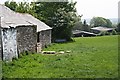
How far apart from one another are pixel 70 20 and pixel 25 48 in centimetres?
3144

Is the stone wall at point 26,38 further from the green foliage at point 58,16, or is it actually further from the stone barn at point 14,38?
the green foliage at point 58,16

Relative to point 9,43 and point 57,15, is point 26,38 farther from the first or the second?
point 57,15

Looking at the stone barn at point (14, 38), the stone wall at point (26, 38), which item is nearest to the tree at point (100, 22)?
the stone wall at point (26, 38)

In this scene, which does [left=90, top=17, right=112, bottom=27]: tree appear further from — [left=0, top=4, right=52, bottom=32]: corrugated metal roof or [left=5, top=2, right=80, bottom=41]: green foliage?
[left=0, top=4, right=52, bottom=32]: corrugated metal roof

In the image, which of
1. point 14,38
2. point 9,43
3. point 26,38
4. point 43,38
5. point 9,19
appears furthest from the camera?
point 43,38

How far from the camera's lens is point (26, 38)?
24859 mm

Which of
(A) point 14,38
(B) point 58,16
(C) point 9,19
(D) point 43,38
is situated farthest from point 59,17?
(A) point 14,38

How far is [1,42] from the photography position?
17922 mm

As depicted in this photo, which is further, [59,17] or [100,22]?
[100,22]

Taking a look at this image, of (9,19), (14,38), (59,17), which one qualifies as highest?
(59,17)

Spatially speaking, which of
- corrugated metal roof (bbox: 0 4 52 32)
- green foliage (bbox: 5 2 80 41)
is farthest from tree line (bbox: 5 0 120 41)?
corrugated metal roof (bbox: 0 4 52 32)

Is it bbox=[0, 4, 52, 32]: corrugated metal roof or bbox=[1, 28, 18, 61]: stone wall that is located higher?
bbox=[0, 4, 52, 32]: corrugated metal roof

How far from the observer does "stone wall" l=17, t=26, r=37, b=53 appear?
22.9 m

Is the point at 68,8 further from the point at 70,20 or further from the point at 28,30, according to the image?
the point at 28,30
